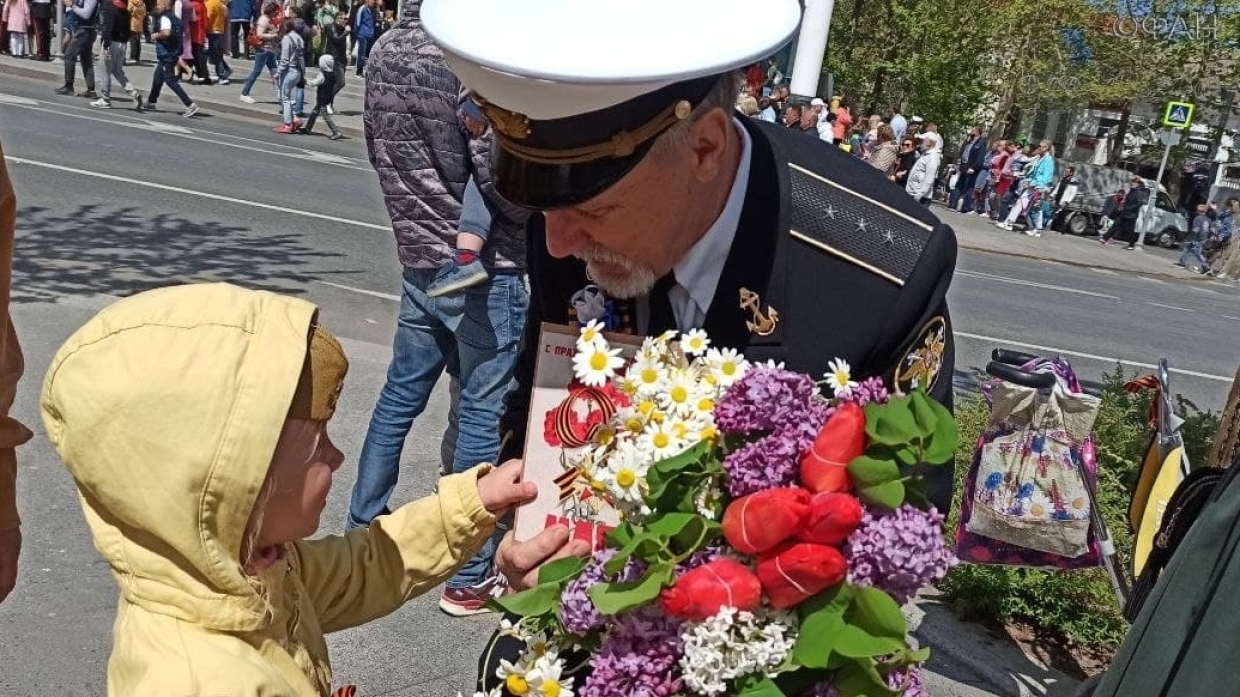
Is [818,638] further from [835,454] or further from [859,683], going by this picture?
[835,454]

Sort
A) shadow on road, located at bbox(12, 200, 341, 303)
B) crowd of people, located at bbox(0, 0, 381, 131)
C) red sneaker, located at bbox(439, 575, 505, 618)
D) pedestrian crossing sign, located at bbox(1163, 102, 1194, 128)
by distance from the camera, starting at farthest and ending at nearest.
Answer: pedestrian crossing sign, located at bbox(1163, 102, 1194, 128), crowd of people, located at bbox(0, 0, 381, 131), shadow on road, located at bbox(12, 200, 341, 303), red sneaker, located at bbox(439, 575, 505, 618)

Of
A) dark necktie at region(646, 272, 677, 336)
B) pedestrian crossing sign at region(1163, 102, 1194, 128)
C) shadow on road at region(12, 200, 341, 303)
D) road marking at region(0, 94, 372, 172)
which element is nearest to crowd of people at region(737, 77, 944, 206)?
pedestrian crossing sign at region(1163, 102, 1194, 128)

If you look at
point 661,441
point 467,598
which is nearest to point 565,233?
point 661,441

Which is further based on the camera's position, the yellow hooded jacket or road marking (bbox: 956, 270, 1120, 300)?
road marking (bbox: 956, 270, 1120, 300)

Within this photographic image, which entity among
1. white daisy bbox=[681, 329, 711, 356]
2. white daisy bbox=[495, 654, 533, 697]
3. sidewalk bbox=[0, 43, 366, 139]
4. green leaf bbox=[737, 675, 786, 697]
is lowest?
sidewalk bbox=[0, 43, 366, 139]

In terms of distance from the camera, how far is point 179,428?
1.52m

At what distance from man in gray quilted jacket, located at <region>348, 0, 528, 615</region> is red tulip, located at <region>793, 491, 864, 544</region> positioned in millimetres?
2351

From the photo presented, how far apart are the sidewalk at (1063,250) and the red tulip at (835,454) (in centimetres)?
1668

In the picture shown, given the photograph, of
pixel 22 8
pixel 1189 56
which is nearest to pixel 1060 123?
pixel 1189 56

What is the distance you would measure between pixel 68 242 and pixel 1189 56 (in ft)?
94.1

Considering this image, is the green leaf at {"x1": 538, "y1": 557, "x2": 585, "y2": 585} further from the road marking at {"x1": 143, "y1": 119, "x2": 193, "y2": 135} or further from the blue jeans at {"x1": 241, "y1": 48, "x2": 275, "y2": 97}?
the blue jeans at {"x1": 241, "y1": 48, "x2": 275, "y2": 97}

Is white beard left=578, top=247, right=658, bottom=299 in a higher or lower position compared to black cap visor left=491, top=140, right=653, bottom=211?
lower

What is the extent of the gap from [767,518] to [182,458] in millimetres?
842

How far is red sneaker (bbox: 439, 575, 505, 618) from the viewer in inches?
150
